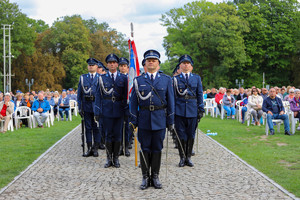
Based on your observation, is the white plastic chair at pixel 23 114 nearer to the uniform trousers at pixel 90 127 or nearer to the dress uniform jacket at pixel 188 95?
the uniform trousers at pixel 90 127

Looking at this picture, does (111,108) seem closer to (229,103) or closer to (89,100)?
(89,100)

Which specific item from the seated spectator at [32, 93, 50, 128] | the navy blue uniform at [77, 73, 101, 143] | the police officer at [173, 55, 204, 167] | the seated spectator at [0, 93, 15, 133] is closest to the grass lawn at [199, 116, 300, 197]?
the police officer at [173, 55, 204, 167]

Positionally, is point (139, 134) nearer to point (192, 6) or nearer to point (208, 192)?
point (208, 192)

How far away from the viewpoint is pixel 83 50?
6400 cm

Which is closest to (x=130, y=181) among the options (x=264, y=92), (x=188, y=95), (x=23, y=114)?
(x=188, y=95)

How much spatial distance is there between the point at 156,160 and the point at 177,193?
0.75m

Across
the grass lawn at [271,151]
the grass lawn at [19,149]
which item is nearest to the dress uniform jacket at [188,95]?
the grass lawn at [271,151]

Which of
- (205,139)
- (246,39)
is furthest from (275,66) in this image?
(205,139)

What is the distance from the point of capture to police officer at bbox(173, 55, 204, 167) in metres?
9.32

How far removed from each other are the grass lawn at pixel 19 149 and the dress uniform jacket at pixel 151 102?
104 inches

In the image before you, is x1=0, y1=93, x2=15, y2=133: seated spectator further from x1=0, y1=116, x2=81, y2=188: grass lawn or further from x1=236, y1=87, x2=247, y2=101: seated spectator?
x1=236, y1=87, x2=247, y2=101: seated spectator

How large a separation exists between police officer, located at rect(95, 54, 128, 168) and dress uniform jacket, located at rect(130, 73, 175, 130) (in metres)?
1.87

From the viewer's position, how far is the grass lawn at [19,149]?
888 cm

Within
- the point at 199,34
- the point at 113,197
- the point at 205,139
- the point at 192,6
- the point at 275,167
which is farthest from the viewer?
the point at 192,6
